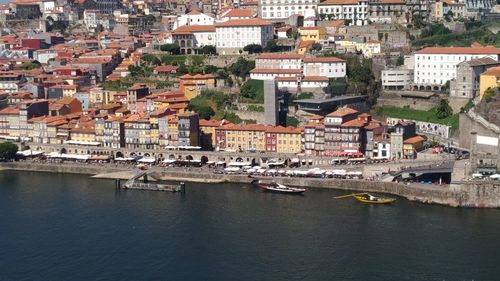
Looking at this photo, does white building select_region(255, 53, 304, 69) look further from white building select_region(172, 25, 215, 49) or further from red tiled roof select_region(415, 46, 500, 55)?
red tiled roof select_region(415, 46, 500, 55)

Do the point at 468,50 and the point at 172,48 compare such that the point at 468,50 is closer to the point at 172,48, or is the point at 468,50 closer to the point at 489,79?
the point at 489,79

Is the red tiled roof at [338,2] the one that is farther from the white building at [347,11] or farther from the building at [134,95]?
the building at [134,95]

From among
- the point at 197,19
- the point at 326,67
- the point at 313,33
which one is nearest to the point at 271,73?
the point at 326,67

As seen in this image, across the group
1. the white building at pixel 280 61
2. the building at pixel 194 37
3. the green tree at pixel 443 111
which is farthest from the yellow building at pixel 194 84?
the green tree at pixel 443 111

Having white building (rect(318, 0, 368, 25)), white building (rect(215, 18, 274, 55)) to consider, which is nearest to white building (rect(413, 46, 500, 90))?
white building (rect(318, 0, 368, 25))

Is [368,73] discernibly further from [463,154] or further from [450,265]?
[450,265]

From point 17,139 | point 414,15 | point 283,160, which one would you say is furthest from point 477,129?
point 17,139
